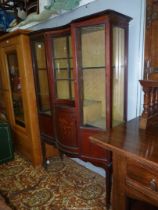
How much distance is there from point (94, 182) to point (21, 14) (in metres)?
2.57

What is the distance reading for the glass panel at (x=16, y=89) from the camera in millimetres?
2418

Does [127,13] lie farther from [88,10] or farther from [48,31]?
[48,31]

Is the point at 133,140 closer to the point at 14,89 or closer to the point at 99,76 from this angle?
the point at 99,76

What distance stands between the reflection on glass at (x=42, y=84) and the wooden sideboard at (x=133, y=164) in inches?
45.3

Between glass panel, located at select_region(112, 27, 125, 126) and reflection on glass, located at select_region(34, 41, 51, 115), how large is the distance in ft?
2.66

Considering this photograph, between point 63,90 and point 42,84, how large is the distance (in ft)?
1.27

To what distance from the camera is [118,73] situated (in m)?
1.58

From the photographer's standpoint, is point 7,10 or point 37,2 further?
point 7,10

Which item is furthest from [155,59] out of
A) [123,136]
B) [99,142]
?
[99,142]

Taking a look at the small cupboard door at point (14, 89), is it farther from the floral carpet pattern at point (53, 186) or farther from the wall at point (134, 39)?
the wall at point (134, 39)

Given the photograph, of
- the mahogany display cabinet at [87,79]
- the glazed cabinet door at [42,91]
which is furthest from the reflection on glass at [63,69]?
the glazed cabinet door at [42,91]

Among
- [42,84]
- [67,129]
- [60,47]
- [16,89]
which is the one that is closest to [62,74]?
[60,47]

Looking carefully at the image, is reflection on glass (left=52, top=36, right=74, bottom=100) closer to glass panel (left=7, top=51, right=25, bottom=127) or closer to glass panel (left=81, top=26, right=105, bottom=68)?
glass panel (left=81, top=26, right=105, bottom=68)

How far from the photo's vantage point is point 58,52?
6.09 feet
